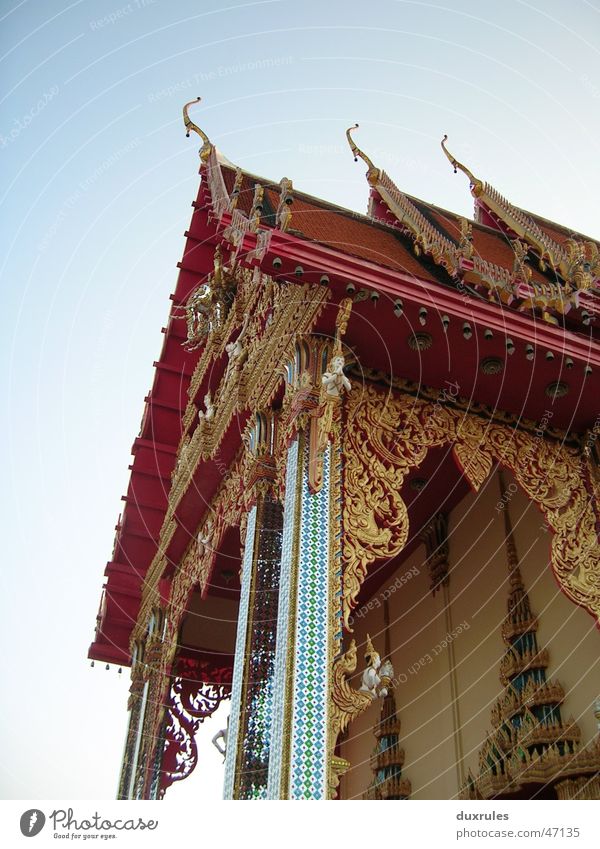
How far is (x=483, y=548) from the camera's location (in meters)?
8.19

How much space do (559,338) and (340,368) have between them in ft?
5.49

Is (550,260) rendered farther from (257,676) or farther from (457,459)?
(257,676)

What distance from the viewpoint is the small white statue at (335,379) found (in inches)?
212

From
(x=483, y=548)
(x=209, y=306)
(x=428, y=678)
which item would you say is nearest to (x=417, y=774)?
(x=428, y=678)

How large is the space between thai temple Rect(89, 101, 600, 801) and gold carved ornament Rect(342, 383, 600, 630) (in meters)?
0.02

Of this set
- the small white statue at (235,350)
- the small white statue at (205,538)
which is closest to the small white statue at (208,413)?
the small white statue at (235,350)

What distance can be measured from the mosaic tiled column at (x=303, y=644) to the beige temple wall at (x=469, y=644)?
274 cm

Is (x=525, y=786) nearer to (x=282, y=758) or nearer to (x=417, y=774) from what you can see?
(x=417, y=774)

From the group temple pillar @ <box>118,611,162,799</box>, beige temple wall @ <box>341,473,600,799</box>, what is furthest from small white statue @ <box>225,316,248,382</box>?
temple pillar @ <box>118,611,162,799</box>

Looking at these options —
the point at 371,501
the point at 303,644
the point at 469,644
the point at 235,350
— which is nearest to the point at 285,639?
the point at 303,644

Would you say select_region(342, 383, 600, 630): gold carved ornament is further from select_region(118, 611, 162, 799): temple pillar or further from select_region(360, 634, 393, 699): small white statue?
select_region(118, 611, 162, 799): temple pillar

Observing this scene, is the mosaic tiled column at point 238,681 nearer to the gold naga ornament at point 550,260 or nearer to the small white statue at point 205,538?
the small white statue at point 205,538

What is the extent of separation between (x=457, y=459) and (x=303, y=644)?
6.74ft

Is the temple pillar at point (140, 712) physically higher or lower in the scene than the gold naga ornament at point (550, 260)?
lower
